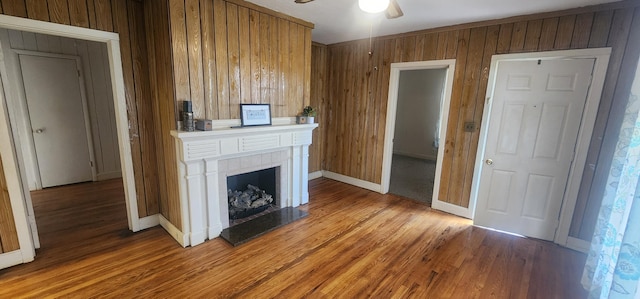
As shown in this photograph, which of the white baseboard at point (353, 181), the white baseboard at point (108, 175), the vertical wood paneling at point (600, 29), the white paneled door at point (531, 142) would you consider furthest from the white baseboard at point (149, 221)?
the vertical wood paneling at point (600, 29)

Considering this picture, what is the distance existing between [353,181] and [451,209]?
5.40ft

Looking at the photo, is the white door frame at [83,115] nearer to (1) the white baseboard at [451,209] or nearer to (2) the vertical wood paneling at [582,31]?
(1) the white baseboard at [451,209]

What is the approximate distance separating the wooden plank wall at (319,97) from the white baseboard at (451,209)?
2163 mm

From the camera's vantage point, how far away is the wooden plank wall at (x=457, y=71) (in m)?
2.53

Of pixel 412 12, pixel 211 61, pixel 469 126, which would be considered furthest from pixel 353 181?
pixel 211 61

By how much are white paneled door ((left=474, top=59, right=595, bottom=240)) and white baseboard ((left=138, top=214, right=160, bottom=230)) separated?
3.86 m

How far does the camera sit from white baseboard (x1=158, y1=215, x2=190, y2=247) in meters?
2.64

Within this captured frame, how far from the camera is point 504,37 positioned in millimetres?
2990

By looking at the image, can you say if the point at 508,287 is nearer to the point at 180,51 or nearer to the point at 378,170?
the point at 378,170

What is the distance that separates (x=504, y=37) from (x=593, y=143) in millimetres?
1411

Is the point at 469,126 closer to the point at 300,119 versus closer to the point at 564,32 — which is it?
the point at 564,32

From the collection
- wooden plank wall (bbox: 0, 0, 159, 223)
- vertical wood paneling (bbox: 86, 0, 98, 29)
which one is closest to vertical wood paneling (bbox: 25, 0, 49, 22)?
wooden plank wall (bbox: 0, 0, 159, 223)

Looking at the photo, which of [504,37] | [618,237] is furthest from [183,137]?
[504,37]

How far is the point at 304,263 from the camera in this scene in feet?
8.04
